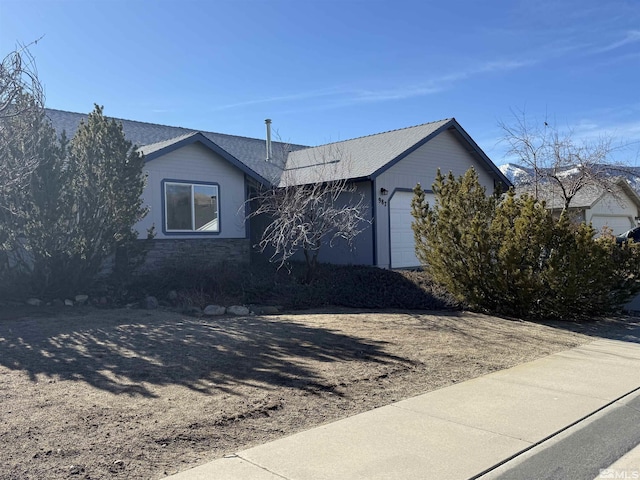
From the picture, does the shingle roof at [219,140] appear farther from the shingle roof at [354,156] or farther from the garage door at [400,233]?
the garage door at [400,233]

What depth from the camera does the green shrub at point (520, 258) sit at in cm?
1139

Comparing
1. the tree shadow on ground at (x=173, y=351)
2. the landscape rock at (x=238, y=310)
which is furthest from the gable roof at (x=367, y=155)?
the tree shadow on ground at (x=173, y=351)

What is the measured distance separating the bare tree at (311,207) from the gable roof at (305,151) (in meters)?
0.08

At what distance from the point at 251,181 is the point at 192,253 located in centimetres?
318

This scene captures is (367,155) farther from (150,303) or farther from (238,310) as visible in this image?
(150,303)

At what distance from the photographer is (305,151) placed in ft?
74.5

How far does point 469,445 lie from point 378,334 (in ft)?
15.6

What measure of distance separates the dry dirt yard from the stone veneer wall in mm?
4639

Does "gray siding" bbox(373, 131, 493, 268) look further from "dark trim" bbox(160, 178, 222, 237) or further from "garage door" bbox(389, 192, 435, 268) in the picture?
"dark trim" bbox(160, 178, 222, 237)

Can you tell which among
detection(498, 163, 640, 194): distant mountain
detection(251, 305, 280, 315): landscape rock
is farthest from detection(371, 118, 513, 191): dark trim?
detection(251, 305, 280, 315): landscape rock

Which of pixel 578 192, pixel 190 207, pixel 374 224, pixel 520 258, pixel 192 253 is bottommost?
pixel 520 258

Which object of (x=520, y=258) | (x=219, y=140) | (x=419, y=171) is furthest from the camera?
(x=219, y=140)

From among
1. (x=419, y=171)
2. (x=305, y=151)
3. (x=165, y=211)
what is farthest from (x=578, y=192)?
(x=165, y=211)

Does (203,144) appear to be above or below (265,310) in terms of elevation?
above
